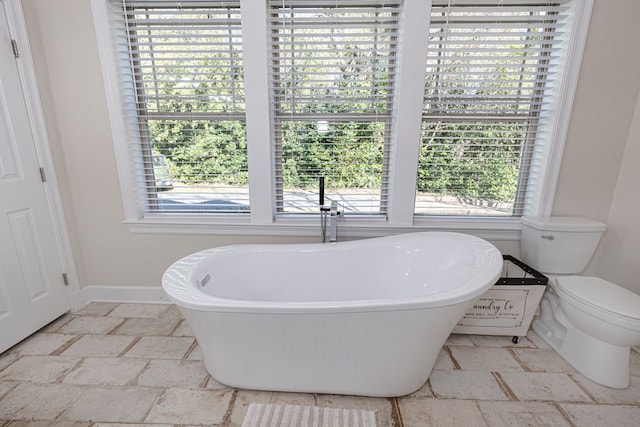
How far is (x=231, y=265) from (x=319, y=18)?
63.8 inches

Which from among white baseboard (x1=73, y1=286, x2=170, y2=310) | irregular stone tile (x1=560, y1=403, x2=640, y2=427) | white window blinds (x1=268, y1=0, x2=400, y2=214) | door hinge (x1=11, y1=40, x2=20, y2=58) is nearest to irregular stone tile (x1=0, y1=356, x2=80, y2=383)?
white baseboard (x1=73, y1=286, x2=170, y2=310)

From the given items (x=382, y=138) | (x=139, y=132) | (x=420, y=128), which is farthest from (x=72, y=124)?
(x=420, y=128)

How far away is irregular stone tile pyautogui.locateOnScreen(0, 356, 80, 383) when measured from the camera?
1461mm

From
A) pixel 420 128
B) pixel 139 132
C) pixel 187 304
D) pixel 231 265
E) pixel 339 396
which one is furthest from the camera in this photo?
pixel 139 132

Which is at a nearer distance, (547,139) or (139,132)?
(547,139)

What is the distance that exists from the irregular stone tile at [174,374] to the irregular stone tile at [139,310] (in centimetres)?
55

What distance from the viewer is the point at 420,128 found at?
1837 mm

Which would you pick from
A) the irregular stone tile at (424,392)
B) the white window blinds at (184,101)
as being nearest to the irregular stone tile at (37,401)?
the white window blinds at (184,101)

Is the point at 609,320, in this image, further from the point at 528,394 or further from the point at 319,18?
the point at 319,18

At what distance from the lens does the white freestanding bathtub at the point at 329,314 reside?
113 centimetres

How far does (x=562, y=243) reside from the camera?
1707 millimetres

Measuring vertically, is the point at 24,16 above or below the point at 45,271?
above

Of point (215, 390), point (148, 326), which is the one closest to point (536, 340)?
point (215, 390)

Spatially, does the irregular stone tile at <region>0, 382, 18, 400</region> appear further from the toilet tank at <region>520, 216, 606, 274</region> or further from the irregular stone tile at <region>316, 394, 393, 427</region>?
the toilet tank at <region>520, 216, 606, 274</region>
